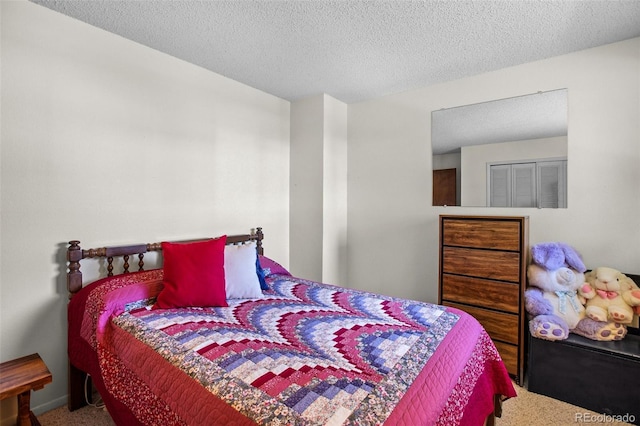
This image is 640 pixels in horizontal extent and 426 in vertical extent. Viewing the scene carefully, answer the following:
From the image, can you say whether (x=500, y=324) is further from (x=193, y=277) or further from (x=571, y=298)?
(x=193, y=277)

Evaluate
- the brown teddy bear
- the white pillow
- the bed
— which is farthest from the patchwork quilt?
the brown teddy bear

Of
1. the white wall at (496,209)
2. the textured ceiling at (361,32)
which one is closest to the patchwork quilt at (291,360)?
the white wall at (496,209)

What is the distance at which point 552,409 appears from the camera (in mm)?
2000

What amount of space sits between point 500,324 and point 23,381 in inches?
114

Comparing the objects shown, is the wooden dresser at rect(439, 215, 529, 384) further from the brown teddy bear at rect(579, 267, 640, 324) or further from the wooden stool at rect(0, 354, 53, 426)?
the wooden stool at rect(0, 354, 53, 426)

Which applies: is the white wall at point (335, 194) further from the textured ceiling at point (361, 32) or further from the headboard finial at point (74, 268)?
the headboard finial at point (74, 268)

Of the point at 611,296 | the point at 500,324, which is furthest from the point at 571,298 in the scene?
the point at 500,324

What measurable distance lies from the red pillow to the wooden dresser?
1792 millimetres

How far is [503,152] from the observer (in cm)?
266

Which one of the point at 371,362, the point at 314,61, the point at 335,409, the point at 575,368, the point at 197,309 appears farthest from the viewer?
the point at 314,61

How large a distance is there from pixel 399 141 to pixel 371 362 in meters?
2.49

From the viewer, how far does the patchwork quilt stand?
103 cm

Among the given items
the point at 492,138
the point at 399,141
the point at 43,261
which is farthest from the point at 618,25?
the point at 43,261

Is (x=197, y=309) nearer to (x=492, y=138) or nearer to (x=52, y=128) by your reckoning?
(x=52, y=128)
